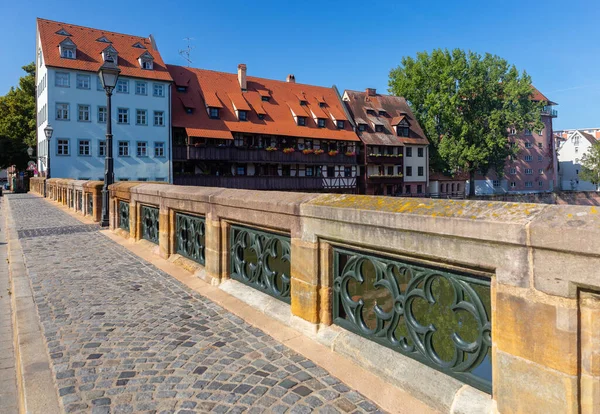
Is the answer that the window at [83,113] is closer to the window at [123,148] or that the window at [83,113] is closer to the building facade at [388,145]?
the window at [123,148]

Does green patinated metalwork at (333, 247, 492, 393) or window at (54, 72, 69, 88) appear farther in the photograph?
window at (54, 72, 69, 88)

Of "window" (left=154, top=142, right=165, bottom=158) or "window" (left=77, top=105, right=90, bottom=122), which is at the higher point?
"window" (left=77, top=105, right=90, bottom=122)

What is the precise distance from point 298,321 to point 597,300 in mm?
2499

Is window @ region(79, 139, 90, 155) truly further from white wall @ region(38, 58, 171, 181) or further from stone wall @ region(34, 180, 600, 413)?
stone wall @ region(34, 180, 600, 413)

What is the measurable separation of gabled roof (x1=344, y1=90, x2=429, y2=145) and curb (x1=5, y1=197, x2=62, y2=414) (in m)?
46.2

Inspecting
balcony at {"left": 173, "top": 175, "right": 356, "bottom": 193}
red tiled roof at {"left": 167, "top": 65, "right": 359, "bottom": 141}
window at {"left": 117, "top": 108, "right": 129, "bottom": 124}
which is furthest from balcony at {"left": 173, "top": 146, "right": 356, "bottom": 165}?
window at {"left": 117, "top": 108, "right": 129, "bottom": 124}

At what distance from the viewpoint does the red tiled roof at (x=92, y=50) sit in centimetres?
3909

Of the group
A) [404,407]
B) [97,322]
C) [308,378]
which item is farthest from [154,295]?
[404,407]

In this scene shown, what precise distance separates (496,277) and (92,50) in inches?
1828

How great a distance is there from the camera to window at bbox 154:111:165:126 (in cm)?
4191

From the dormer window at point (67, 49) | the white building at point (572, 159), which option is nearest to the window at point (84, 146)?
the dormer window at point (67, 49)

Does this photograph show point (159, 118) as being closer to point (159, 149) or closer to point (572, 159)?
point (159, 149)

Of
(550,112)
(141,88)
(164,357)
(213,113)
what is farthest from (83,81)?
(550,112)

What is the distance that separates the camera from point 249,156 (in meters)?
42.6
